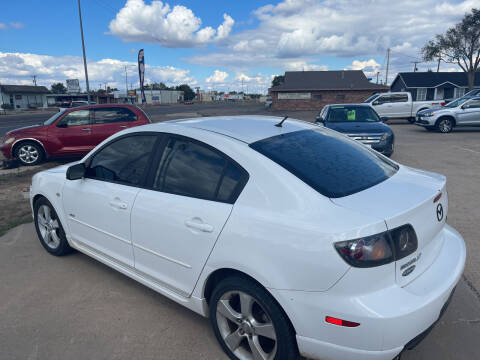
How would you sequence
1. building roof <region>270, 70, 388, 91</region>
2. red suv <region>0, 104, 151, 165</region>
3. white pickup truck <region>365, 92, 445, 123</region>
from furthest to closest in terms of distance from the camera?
building roof <region>270, 70, 388, 91</region> → white pickup truck <region>365, 92, 445, 123</region> → red suv <region>0, 104, 151, 165</region>

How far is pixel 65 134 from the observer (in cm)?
990

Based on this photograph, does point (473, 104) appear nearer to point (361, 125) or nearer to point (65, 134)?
point (361, 125)

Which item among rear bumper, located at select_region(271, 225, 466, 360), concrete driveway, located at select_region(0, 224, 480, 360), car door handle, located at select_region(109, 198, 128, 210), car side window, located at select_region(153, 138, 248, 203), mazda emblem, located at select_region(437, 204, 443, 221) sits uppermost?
car side window, located at select_region(153, 138, 248, 203)

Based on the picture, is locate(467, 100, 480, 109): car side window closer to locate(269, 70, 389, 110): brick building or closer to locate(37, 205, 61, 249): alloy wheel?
locate(37, 205, 61, 249): alloy wheel

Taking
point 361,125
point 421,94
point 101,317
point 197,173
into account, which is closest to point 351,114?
point 361,125

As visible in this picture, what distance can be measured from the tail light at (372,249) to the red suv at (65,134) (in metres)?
8.88

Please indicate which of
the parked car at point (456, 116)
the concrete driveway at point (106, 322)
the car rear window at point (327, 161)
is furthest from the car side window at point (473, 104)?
the car rear window at point (327, 161)

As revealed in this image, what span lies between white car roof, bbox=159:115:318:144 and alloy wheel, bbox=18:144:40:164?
8.25 meters

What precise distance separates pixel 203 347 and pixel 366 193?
1.64m

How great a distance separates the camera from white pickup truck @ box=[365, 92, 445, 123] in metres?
21.5

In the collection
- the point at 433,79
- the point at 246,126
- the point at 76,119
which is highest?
the point at 433,79

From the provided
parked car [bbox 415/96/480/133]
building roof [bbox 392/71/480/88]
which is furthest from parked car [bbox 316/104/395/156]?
building roof [bbox 392/71/480/88]

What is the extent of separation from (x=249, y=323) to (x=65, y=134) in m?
9.22

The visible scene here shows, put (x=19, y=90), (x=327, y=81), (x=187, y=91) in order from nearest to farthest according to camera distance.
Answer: (x=327, y=81) < (x=19, y=90) < (x=187, y=91)
